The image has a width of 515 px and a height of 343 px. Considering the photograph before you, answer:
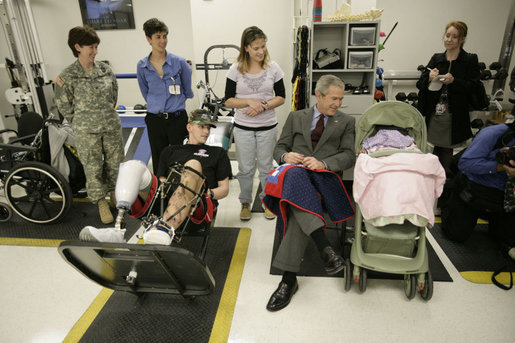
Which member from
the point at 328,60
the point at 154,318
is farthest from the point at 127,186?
the point at 328,60

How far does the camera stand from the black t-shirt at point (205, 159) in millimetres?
2170

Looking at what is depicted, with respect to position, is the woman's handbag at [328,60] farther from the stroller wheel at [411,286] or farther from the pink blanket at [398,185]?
the stroller wheel at [411,286]

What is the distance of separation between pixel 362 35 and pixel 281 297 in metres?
2.68

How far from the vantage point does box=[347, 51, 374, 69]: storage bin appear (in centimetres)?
331

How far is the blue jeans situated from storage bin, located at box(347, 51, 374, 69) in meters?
1.27

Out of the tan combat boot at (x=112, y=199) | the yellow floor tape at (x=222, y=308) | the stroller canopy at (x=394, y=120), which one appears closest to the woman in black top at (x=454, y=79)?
the stroller canopy at (x=394, y=120)

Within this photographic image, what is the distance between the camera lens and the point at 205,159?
7.17 ft

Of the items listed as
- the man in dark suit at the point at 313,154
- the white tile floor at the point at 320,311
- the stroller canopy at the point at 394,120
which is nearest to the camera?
the white tile floor at the point at 320,311

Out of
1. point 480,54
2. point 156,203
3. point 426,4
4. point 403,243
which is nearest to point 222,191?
point 156,203

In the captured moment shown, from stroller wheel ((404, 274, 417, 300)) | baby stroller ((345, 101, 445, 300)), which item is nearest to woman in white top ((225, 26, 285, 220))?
baby stroller ((345, 101, 445, 300))

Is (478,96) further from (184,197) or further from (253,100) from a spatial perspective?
(184,197)

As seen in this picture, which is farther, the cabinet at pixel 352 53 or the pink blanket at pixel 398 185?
the cabinet at pixel 352 53

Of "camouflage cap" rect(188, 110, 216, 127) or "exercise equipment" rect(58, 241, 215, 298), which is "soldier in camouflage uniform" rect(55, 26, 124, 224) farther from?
"exercise equipment" rect(58, 241, 215, 298)

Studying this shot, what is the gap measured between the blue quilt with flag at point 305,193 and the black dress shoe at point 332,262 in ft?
0.53
